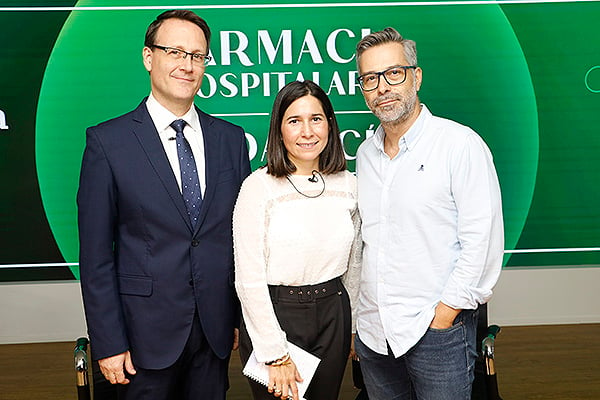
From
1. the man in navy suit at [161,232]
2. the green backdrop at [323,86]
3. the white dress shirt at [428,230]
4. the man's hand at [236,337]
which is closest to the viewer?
the white dress shirt at [428,230]

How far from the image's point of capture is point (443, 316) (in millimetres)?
2252

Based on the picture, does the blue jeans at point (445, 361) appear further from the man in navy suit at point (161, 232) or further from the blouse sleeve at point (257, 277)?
the man in navy suit at point (161, 232)

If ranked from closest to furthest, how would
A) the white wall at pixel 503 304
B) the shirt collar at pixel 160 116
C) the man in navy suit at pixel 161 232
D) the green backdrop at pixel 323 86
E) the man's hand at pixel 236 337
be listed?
the man in navy suit at pixel 161 232 < the shirt collar at pixel 160 116 < the man's hand at pixel 236 337 < the green backdrop at pixel 323 86 < the white wall at pixel 503 304

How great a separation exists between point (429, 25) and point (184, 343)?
3234 mm

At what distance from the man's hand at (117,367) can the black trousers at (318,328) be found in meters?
0.40

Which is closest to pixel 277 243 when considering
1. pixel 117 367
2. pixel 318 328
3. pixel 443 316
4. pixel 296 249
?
pixel 296 249

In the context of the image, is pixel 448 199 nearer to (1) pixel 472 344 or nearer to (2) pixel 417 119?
(2) pixel 417 119

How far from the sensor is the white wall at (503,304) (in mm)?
4848

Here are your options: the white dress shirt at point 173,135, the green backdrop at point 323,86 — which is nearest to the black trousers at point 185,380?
the white dress shirt at point 173,135

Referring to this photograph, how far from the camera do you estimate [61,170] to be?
15.5 ft

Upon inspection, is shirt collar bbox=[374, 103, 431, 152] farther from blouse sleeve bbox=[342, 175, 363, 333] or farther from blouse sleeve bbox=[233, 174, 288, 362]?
blouse sleeve bbox=[233, 174, 288, 362]

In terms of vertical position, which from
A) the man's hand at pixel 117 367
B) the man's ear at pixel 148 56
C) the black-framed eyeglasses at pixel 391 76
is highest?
the man's ear at pixel 148 56

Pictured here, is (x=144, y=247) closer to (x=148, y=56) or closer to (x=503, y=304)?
(x=148, y=56)

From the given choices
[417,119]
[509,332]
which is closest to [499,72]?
[509,332]
